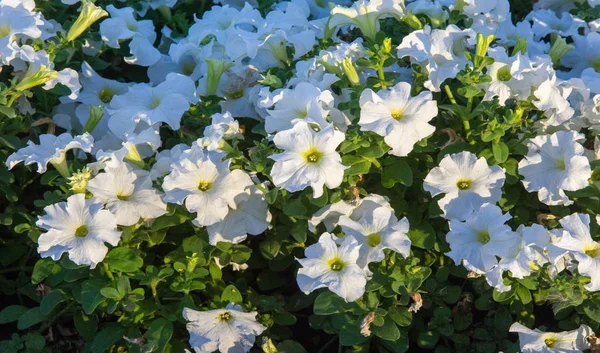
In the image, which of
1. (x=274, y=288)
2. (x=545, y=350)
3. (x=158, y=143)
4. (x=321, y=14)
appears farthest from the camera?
(x=321, y=14)

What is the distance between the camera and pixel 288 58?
2.96m

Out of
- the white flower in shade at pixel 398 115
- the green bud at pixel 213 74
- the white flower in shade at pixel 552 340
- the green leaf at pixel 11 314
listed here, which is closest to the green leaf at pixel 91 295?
the green leaf at pixel 11 314

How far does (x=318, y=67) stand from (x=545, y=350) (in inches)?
47.3

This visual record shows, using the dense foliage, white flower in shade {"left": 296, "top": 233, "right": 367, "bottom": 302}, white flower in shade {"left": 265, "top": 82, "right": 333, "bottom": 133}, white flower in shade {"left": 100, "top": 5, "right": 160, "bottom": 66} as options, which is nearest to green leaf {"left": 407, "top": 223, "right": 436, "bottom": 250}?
the dense foliage

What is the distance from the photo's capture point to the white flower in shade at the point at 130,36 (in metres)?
3.19

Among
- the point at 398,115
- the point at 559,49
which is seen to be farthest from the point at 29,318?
the point at 559,49

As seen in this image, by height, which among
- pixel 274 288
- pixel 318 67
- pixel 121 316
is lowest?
pixel 274 288

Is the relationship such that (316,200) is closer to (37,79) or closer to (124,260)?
(124,260)

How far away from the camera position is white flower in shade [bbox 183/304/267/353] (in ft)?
8.01

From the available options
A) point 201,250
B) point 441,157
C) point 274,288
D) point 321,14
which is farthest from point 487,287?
point 321,14

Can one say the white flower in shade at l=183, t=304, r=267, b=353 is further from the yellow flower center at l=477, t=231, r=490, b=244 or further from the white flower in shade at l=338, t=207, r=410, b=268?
the yellow flower center at l=477, t=231, r=490, b=244

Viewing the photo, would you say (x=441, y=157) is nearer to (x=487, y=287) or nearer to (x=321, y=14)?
(x=487, y=287)

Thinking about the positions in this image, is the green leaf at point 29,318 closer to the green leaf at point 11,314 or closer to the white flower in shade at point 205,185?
the green leaf at point 11,314

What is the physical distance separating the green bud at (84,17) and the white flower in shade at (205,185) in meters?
0.82
